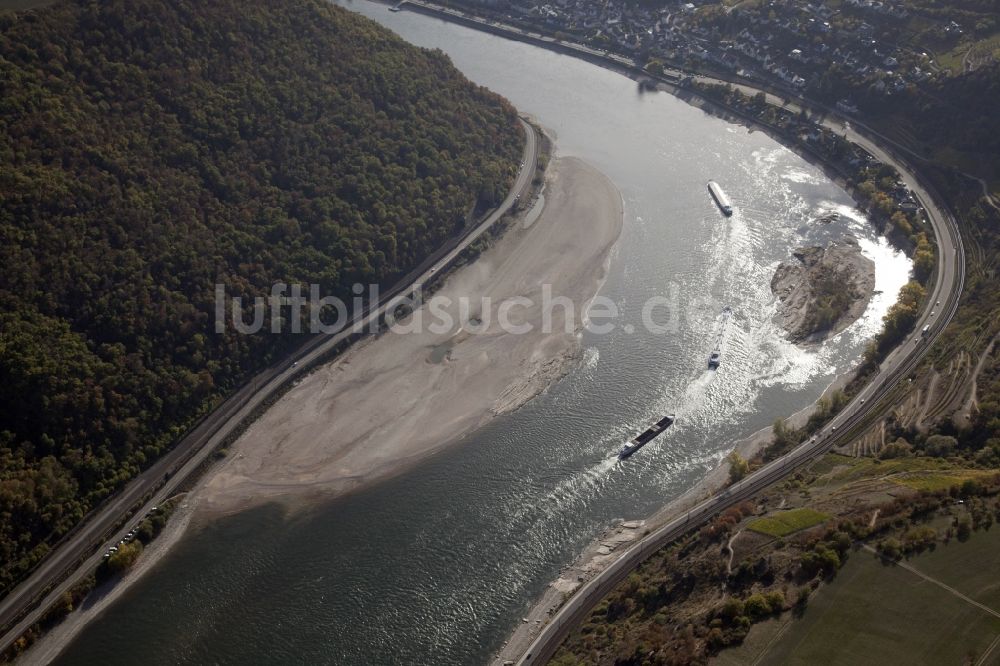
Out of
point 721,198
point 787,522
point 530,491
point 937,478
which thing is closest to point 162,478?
point 530,491

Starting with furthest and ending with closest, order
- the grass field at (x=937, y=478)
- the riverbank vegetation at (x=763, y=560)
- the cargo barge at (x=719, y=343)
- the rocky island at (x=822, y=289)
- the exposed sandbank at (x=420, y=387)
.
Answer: the rocky island at (x=822, y=289)
the cargo barge at (x=719, y=343)
the exposed sandbank at (x=420, y=387)
the grass field at (x=937, y=478)
the riverbank vegetation at (x=763, y=560)

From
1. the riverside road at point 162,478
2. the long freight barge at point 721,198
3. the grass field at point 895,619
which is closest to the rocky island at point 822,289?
the long freight barge at point 721,198

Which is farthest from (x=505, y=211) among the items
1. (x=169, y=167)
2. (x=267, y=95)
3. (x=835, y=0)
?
(x=835, y=0)

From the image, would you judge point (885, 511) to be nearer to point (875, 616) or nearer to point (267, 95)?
point (875, 616)

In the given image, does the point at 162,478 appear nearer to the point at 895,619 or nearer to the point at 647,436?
the point at 647,436

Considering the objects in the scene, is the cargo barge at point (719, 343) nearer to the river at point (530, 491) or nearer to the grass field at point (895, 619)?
the river at point (530, 491)
